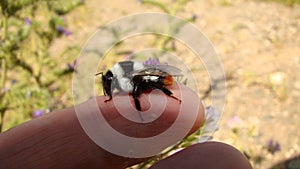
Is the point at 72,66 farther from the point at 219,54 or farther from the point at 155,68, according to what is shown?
the point at 155,68

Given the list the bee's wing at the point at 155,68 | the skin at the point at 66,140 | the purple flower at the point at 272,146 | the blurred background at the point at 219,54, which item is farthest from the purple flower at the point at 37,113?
the purple flower at the point at 272,146

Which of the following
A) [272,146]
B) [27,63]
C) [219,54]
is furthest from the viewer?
[219,54]

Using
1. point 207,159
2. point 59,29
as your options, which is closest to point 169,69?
point 207,159

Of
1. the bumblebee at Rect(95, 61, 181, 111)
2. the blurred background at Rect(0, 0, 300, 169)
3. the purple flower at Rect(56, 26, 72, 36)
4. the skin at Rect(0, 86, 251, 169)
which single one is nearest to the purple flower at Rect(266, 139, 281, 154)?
the blurred background at Rect(0, 0, 300, 169)

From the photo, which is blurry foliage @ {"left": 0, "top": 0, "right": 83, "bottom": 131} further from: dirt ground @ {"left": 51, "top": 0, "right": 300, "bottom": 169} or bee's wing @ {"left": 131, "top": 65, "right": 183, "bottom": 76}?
bee's wing @ {"left": 131, "top": 65, "right": 183, "bottom": 76}

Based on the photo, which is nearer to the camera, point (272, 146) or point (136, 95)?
point (136, 95)

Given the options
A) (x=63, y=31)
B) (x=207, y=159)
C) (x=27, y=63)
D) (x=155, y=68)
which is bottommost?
(x=207, y=159)
